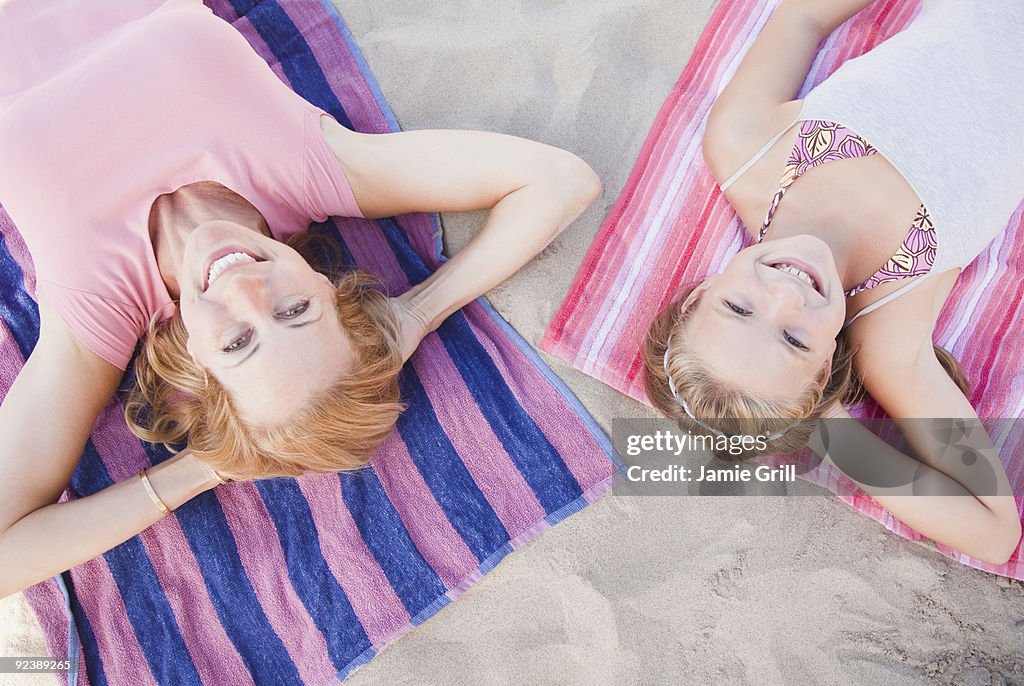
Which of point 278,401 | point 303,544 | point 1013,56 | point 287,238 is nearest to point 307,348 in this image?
point 278,401

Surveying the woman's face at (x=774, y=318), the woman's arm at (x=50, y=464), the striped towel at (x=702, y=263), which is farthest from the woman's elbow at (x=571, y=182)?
the woman's arm at (x=50, y=464)

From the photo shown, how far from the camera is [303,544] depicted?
2.82 metres

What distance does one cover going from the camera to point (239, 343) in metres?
2.09

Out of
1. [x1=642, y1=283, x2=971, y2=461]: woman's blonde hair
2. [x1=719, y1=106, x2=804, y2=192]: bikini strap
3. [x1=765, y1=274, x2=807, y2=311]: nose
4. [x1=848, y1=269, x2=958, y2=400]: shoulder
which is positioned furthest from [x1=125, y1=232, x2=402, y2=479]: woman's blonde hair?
[x1=848, y1=269, x2=958, y2=400]: shoulder

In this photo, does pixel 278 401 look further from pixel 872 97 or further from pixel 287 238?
pixel 872 97

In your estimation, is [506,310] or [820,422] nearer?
[820,422]

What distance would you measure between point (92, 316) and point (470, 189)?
4.57ft

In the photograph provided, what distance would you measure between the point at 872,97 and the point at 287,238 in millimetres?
2231

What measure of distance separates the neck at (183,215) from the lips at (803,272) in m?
1.85

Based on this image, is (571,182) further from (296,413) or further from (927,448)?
(927,448)

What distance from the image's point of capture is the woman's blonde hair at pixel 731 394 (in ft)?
7.72

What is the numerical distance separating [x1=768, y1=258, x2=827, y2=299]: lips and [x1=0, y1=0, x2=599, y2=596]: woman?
2.73 ft

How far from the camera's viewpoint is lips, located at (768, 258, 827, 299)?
7.49 ft

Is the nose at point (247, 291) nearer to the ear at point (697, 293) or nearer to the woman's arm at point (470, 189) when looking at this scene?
the woman's arm at point (470, 189)
